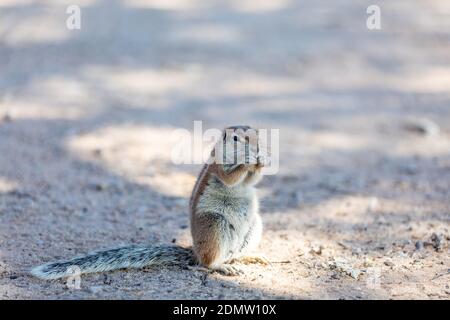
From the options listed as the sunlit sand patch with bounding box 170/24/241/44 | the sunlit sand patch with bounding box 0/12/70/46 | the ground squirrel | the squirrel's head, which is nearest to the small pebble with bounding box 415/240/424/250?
the ground squirrel

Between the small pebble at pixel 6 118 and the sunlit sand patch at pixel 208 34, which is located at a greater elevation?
the sunlit sand patch at pixel 208 34

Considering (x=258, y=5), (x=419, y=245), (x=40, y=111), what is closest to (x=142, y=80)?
(x=40, y=111)

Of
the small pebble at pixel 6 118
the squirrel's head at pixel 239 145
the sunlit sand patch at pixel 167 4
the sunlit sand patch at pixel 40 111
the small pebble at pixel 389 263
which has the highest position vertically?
the sunlit sand patch at pixel 167 4

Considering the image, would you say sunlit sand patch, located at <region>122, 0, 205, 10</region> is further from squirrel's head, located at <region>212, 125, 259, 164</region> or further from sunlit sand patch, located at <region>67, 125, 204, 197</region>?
squirrel's head, located at <region>212, 125, 259, 164</region>

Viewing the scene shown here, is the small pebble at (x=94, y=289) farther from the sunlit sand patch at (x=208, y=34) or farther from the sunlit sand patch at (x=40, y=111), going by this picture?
the sunlit sand patch at (x=208, y=34)

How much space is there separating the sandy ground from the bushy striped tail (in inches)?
4.1

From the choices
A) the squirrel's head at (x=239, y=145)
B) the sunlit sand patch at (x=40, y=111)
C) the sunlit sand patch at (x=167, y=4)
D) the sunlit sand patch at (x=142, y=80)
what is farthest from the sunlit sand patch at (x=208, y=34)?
the squirrel's head at (x=239, y=145)

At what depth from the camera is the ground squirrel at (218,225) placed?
19.8ft

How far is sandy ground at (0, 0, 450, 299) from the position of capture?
6.24 meters

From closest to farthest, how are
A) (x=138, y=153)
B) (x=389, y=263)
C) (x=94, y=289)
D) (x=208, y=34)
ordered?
(x=94, y=289) < (x=389, y=263) < (x=138, y=153) < (x=208, y=34)

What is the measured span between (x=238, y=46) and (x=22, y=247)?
763cm

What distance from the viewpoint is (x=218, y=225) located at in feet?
20.0

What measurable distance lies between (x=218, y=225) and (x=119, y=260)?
0.84 m

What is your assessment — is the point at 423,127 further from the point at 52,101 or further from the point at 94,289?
the point at 94,289
